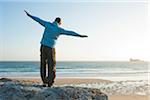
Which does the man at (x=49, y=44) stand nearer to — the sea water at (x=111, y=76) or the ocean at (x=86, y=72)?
the sea water at (x=111, y=76)

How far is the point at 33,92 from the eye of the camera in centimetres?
892

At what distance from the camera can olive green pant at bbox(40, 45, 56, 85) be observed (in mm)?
9586

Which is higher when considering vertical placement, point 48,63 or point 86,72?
point 48,63

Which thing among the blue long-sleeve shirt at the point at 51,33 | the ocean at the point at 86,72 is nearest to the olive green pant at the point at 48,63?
the blue long-sleeve shirt at the point at 51,33

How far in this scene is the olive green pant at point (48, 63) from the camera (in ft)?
31.4

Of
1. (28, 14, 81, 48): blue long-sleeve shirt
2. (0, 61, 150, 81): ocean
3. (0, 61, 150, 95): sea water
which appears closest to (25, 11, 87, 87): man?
(28, 14, 81, 48): blue long-sleeve shirt

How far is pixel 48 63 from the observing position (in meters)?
9.67

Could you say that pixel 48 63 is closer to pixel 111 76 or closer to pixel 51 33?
pixel 51 33

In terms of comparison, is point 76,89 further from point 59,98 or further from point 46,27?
point 46,27

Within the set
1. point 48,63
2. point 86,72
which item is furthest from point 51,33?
point 86,72

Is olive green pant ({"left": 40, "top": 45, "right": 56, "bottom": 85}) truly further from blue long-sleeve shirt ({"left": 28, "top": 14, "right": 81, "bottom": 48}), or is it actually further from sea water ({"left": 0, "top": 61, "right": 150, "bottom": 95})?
sea water ({"left": 0, "top": 61, "right": 150, "bottom": 95})

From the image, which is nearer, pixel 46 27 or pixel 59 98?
pixel 59 98

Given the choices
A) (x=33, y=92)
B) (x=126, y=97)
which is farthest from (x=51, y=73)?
(x=126, y=97)

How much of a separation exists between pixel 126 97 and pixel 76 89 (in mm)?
8151
